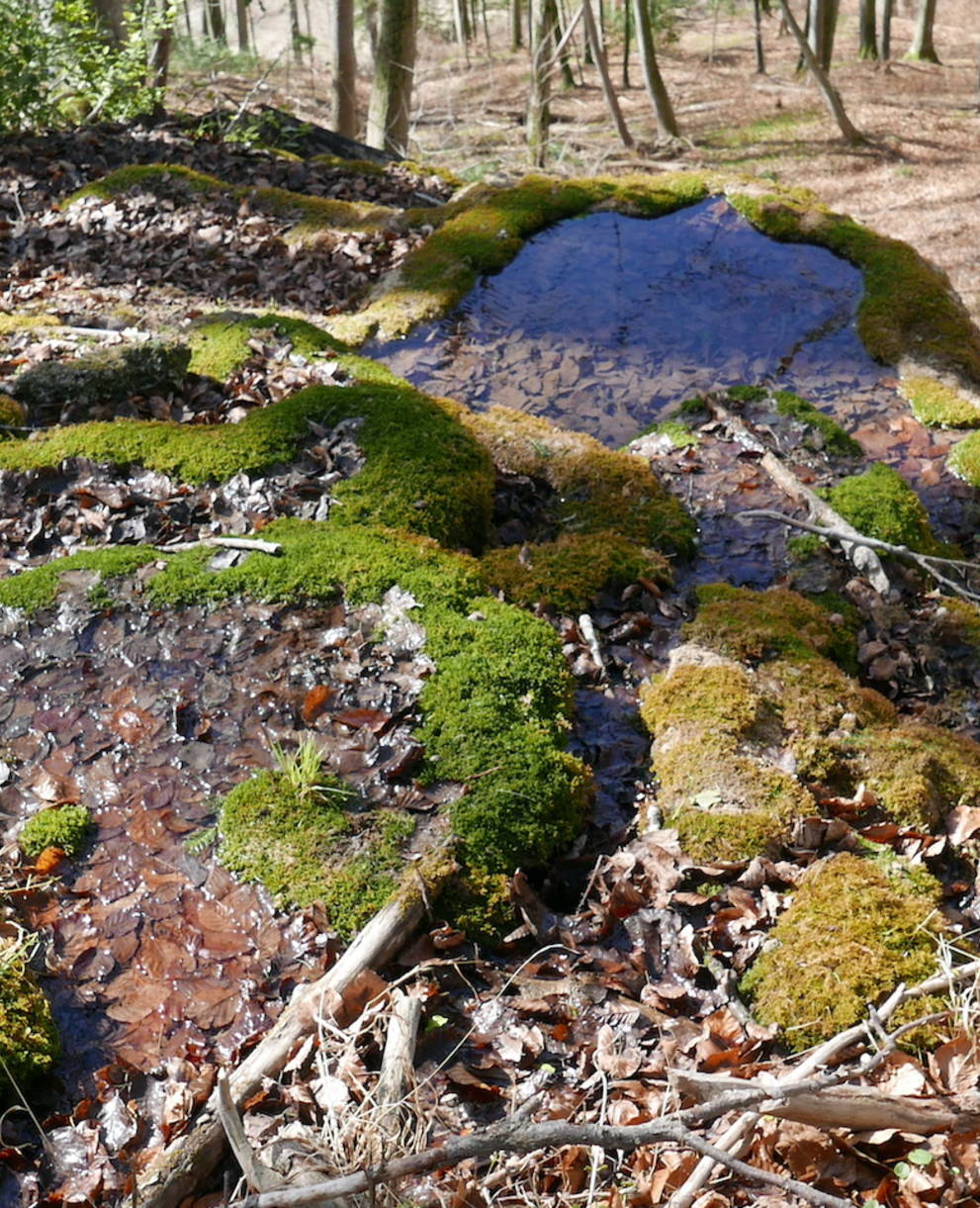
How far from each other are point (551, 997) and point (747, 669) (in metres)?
2.20

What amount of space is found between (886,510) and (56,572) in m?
5.19

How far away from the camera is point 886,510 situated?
6652 millimetres

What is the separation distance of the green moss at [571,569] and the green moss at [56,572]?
1959 mm

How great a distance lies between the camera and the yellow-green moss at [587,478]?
639cm

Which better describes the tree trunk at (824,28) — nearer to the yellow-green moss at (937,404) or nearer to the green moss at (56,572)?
the yellow-green moss at (937,404)

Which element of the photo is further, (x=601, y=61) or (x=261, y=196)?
(x=601, y=61)

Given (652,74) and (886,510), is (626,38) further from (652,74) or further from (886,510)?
(886,510)

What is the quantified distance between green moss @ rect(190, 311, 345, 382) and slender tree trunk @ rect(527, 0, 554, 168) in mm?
9785

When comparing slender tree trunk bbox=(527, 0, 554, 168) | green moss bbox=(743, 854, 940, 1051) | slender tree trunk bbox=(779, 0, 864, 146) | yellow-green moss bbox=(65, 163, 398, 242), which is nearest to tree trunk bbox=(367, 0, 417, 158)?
slender tree trunk bbox=(527, 0, 554, 168)

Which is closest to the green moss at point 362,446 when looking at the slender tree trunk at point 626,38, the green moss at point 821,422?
the green moss at point 821,422

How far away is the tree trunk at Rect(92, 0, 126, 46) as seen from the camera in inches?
547

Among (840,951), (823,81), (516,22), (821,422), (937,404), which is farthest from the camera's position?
(516,22)

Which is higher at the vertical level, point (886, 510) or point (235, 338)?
point (235, 338)

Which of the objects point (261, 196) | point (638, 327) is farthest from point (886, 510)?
point (261, 196)
